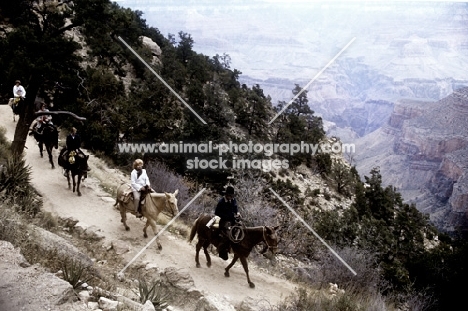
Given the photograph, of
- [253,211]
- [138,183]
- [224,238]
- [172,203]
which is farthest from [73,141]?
[253,211]

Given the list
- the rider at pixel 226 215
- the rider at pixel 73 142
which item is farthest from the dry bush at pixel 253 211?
the rider at pixel 73 142

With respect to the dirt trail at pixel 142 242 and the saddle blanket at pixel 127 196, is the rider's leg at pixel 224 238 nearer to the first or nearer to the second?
the dirt trail at pixel 142 242

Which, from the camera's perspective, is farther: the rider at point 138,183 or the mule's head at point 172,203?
the rider at point 138,183

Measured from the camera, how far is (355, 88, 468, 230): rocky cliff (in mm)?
67938

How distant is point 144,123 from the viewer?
74.4 feet

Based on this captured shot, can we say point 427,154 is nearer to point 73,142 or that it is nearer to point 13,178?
point 73,142

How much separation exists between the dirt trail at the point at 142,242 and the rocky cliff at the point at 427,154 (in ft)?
180

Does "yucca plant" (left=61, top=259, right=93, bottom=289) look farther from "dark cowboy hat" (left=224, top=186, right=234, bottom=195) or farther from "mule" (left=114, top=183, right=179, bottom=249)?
"mule" (left=114, top=183, right=179, bottom=249)

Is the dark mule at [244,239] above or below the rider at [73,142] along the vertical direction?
below

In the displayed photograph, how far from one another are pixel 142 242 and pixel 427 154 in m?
95.7

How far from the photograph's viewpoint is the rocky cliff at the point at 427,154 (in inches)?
2675

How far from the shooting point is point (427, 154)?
3676 inches

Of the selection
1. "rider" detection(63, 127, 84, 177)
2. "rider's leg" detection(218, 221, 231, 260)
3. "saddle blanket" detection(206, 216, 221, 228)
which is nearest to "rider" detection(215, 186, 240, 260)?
"rider's leg" detection(218, 221, 231, 260)

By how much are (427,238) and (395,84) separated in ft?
578
